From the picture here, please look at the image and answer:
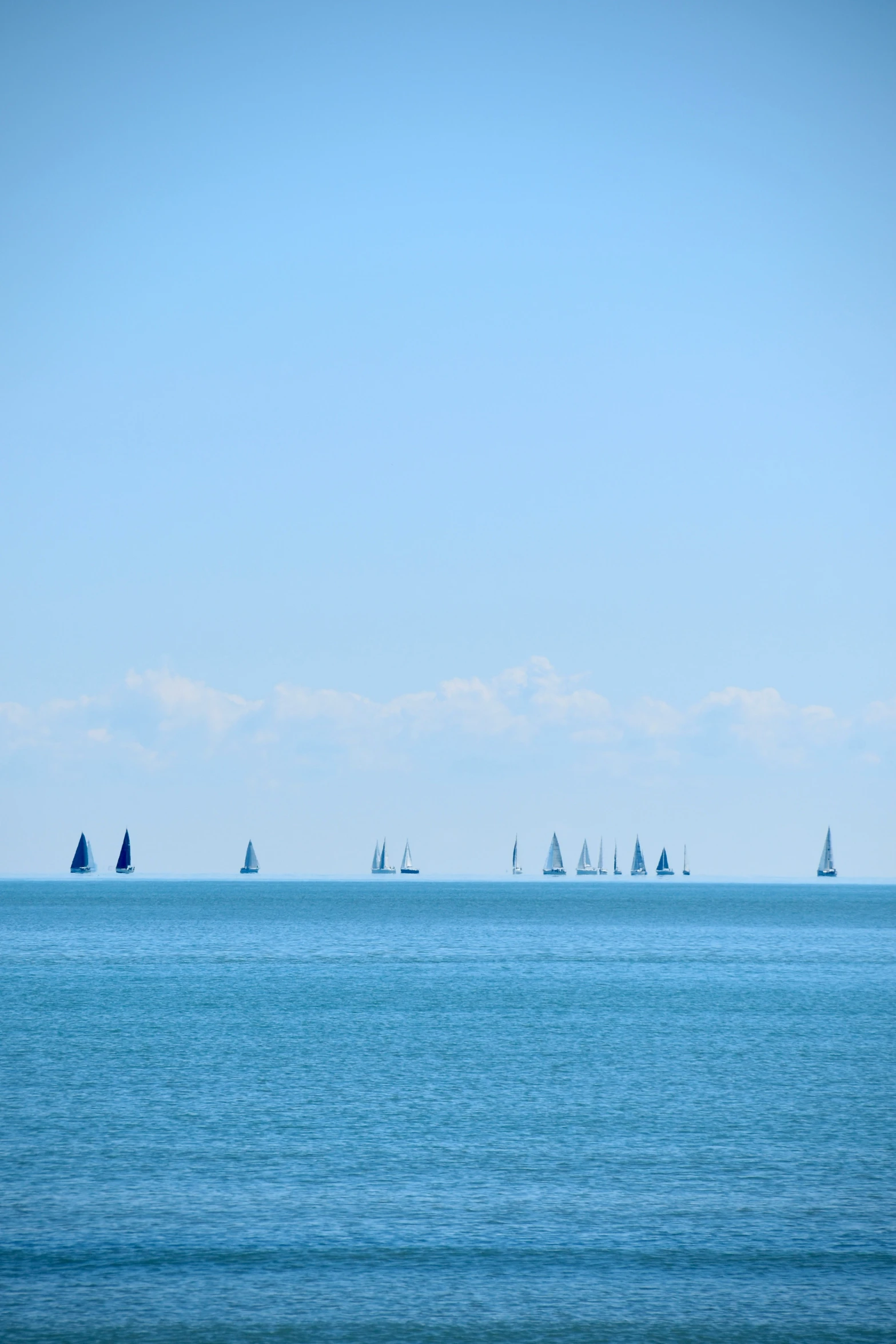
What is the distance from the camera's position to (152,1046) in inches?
2470

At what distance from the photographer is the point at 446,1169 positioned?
126 feet

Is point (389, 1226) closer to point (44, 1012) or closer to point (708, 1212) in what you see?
point (708, 1212)

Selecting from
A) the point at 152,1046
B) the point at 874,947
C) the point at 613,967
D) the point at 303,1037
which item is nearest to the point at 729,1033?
the point at 303,1037

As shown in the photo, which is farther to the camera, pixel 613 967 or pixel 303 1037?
pixel 613 967

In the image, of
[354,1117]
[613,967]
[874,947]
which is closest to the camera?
[354,1117]

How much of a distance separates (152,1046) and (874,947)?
98.1 metres

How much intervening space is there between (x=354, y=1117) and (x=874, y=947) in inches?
4264

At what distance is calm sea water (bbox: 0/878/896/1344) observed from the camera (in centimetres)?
2753

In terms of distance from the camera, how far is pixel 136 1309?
27.2 metres

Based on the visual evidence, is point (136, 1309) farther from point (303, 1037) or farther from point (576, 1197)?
point (303, 1037)

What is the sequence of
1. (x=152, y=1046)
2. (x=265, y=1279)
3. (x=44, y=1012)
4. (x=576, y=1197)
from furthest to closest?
(x=44, y=1012)
(x=152, y=1046)
(x=576, y=1197)
(x=265, y=1279)

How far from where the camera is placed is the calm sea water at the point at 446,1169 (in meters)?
27.5

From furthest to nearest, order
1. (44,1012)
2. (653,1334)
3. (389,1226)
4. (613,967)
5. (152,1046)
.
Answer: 1. (613,967)
2. (44,1012)
3. (152,1046)
4. (389,1226)
5. (653,1334)

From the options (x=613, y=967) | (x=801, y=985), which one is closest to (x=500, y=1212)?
(x=801, y=985)
